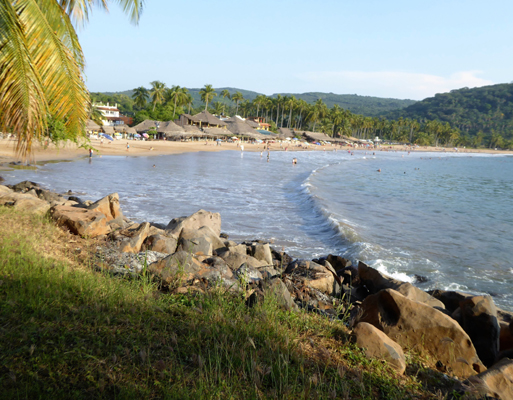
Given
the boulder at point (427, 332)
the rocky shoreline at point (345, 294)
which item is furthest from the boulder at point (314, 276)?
the boulder at point (427, 332)

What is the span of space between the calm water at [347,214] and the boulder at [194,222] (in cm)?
215

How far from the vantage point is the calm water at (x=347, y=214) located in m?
11.8

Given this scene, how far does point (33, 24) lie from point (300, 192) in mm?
20309

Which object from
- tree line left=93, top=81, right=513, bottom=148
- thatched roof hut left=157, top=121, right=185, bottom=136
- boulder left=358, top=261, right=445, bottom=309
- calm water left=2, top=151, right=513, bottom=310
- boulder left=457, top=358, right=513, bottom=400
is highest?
tree line left=93, top=81, right=513, bottom=148

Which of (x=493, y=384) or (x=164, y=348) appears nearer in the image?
(x=164, y=348)

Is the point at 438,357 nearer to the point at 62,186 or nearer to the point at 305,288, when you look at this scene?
the point at 305,288

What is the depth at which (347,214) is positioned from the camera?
1881 centimetres

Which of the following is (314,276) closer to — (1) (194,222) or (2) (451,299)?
(2) (451,299)

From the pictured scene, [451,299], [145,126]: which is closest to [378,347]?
[451,299]

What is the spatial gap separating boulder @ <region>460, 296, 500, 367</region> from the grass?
1.80 meters

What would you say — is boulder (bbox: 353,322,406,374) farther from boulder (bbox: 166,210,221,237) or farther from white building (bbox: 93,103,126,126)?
white building (bbox: 93,103,126,126)

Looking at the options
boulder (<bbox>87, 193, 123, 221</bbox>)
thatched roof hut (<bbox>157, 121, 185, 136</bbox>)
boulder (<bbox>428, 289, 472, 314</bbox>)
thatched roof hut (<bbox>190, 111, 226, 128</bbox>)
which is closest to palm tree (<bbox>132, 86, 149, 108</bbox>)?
thatched roof hut (<bbox>190, 111, 226, 128</bbox>)

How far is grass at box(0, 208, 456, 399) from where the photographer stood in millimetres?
2715

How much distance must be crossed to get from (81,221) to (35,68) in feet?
9.67
